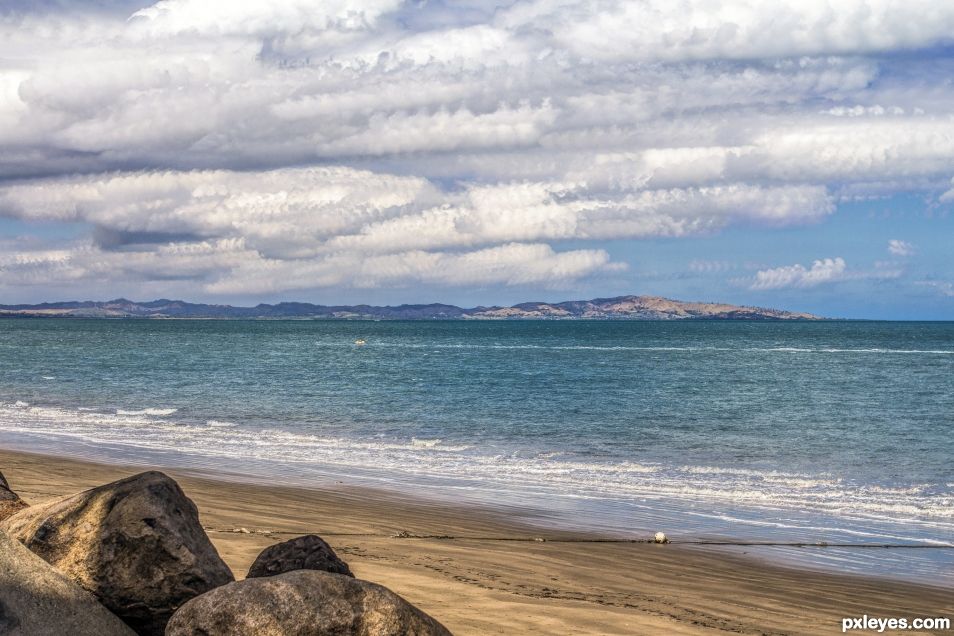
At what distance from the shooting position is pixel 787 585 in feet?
42.8

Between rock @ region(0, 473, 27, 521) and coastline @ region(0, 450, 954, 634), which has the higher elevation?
rock @ region(0, 473, 27, 521)

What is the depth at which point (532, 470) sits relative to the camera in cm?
2480

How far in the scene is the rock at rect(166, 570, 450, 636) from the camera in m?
6.66

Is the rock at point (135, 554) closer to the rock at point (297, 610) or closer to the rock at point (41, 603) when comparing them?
the rock at point (41, 603)

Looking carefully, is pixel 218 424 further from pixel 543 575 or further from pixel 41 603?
pixel 41 603

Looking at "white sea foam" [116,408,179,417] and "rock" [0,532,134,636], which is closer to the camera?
"rock" [0,532,134,636]

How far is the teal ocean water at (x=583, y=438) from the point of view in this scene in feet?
61.4

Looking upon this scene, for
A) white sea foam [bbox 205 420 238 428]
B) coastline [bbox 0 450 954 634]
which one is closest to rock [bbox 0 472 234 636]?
coastline [bbox 0 450 954 634]

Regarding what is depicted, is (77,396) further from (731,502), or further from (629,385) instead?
(731,502)

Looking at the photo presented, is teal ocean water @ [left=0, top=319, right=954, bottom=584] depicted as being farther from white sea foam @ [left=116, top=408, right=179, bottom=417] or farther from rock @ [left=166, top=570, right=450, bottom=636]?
rock @ [left=166, top=570, right=450, bottom=636]

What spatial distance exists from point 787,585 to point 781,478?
1173 cm

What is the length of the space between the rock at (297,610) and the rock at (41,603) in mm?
1045

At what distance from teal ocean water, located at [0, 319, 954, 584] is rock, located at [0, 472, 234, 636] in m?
9.93

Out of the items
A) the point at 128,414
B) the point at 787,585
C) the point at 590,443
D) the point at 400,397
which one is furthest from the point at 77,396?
the point at 787,585
